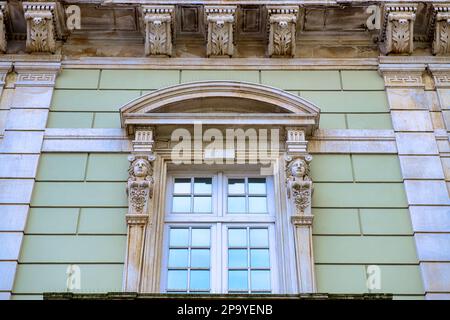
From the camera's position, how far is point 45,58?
1294cm

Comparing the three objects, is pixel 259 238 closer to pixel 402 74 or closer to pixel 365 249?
pixel 365 249

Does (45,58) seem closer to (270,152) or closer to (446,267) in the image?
(270,152)

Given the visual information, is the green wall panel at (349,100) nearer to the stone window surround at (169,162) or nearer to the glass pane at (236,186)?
the stone window surround at (169,162)

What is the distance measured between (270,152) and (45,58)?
4576 mm

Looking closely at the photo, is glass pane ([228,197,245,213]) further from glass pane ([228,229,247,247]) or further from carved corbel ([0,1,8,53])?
carved corbel ([0,1,8,53])

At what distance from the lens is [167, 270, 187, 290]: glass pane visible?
10297mm

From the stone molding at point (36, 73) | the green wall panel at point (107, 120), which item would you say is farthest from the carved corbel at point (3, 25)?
the green wall panel at point (107, 120)

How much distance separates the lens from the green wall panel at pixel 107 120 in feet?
39.3

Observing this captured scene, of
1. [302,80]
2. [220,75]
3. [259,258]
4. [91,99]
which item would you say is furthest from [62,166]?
[302,80]

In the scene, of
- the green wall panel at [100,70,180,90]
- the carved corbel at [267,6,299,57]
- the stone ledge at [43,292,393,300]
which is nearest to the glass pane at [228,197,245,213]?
the stone ledge at [43,292,393,300]

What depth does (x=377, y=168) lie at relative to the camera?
11.4 m

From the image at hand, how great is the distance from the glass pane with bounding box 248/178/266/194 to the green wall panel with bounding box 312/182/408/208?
0.85m

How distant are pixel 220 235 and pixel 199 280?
0.84 m
